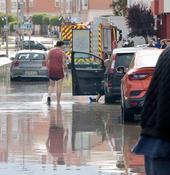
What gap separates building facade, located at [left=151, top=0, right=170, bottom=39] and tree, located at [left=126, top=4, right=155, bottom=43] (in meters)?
0.56

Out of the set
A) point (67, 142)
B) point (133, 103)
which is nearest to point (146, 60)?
point (133, 103)

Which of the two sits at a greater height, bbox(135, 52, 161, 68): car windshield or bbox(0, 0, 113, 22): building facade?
bbox(135, 52, 161, 68): car windshield

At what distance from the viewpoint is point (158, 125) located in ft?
14.7

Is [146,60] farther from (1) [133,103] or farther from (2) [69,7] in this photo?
(2) [69,7]

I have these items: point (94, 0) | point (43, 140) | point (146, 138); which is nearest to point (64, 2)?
point (94, 0)

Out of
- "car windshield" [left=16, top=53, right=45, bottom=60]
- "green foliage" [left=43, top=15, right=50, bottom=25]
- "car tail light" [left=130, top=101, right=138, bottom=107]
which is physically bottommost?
"green foliage" [left=43, top=15, right=50, bottom=25]

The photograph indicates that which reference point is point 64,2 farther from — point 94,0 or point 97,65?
point 97,65

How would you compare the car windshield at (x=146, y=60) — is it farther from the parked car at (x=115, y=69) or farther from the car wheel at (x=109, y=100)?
the car wheel at (x=109, y=100)

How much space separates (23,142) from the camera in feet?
40.8

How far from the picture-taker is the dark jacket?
14.7 feet

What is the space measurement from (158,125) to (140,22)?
4095 cm

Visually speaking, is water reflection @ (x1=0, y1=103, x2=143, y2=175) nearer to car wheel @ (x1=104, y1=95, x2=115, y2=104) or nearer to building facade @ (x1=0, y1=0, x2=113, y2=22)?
car wheel @ (x1=104, y1=95, x2=115, y2=104)

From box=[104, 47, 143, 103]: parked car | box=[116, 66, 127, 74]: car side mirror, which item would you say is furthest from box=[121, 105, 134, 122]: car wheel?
box=[104, 47, 143, 103]: parked car

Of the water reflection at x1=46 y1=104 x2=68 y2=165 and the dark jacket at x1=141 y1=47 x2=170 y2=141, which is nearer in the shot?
the dark jacket at x1=141 y1=47 x2=170 y2=141
